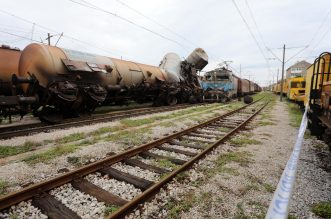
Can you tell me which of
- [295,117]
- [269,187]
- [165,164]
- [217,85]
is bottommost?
[295,117]

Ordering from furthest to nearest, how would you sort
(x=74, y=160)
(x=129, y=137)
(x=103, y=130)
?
(x=103, y=130), (x=129, y=137), (x=74, y=160)

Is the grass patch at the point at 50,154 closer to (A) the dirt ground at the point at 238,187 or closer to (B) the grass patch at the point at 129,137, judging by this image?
(B) the grass patch at the point at 129,137

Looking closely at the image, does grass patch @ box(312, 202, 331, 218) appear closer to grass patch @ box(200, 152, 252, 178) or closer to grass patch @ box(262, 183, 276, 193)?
grass patch @ box(262, 183, 276, 193)

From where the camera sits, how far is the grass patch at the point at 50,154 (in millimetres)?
4691

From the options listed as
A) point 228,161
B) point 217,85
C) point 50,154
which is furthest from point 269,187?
point 217,85

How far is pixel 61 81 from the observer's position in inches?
347

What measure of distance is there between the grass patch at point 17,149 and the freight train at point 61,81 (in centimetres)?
196

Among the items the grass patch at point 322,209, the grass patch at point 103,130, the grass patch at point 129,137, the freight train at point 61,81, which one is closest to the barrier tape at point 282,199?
the grass patch at point 322,209

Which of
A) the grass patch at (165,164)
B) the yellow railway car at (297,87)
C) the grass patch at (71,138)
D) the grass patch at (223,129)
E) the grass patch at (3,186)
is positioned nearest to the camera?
the grass patch at (3,186)

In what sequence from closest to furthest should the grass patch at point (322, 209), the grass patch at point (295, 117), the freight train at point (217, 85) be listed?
the grass patch at point (322, 209) < the grass patch at point (295, 117) < the freight train at point (217, 85)

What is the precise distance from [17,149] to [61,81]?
3.96 metres

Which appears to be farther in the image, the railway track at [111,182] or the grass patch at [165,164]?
the grass patch at [165,164]

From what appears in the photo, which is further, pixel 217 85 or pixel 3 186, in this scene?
pixel 217 85

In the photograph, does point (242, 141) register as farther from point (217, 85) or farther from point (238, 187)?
point (217, 85)
